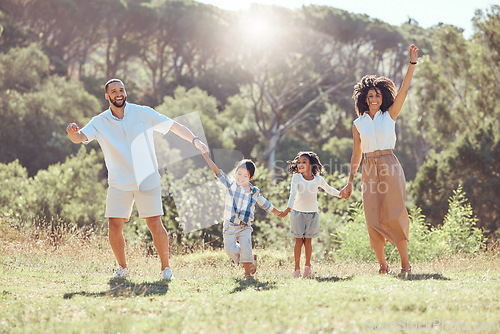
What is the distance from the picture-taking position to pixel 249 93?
34125mm

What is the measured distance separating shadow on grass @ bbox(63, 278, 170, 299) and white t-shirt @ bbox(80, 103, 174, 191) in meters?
0.96

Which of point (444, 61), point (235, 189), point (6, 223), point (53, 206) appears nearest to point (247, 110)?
point (444, 61)

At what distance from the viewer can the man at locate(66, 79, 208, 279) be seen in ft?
18.0

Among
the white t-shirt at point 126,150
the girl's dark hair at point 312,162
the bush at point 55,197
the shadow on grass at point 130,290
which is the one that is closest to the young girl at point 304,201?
the girl's dark hair at point 312,162

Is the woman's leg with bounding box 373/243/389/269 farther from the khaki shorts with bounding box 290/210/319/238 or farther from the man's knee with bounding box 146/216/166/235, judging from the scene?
the man's knee with bounding box 146/216/166/235

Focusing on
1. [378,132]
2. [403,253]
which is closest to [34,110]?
[378,132]

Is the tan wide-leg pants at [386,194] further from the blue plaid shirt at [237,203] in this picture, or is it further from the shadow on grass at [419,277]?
the blue plaid shirt at [237,203]

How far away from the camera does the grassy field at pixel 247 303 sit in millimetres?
3514

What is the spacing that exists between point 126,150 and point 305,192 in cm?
207

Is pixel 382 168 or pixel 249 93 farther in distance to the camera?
pixel 249 93

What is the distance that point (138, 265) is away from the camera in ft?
23.2

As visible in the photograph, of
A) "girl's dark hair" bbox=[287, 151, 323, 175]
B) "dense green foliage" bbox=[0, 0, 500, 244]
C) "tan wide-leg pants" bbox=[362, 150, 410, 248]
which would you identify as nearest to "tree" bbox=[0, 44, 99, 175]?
"dense green foliage" bbox=[0, 0, 500, 244]

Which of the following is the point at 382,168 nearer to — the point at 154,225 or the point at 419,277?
the point at 419,277

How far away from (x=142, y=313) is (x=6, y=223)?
19.6 feet
